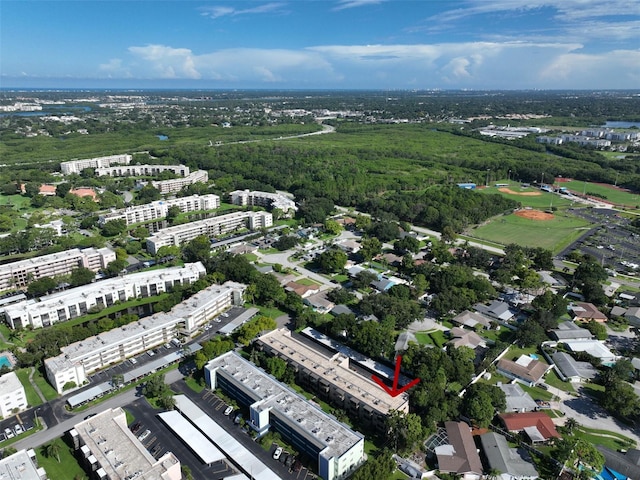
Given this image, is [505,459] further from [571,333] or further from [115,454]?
[115,454]

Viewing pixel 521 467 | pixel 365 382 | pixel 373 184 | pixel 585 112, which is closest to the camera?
pixel 521 467

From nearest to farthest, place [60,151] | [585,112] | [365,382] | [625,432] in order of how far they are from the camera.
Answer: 1. [625,432]
2. [365,382]
3. [60,151]
4. [585,112]

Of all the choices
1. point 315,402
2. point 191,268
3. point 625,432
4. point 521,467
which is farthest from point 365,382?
point 191,268

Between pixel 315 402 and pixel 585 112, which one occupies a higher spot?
pixel 585 112

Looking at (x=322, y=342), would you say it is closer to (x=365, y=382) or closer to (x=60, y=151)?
(x=365, y=382)

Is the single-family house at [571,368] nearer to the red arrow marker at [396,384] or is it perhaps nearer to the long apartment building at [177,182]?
the red arrow marker at [396,384]

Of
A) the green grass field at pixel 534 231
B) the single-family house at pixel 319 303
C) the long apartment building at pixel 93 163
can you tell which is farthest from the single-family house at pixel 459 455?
the long apartment building at pixel 93 163

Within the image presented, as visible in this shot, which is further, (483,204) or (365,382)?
(483,204)
